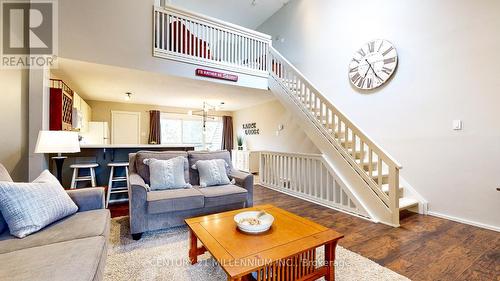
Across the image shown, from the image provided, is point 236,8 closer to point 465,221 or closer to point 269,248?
point 269,248

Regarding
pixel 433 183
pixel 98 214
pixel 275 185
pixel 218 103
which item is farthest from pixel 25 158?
pixel 433 183

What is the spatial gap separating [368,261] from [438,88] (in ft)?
8.93

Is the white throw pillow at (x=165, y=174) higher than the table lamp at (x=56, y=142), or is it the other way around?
the table lamp at (x=56, y=142)

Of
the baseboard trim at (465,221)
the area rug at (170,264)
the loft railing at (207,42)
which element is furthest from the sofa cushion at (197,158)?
the baseboard trim at (465,221)

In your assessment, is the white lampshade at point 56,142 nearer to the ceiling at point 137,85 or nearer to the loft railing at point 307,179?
the ceiling at point 137,85

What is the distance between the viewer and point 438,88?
10.0ft

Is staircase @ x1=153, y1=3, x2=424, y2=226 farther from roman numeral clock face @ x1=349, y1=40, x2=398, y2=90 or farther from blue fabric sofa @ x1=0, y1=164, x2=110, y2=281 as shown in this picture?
blue fabric sofa @ x1=0, y1=164, x2=110, y2=281

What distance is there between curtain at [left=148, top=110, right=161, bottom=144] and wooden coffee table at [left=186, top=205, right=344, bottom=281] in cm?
575

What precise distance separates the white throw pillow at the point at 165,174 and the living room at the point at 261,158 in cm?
2

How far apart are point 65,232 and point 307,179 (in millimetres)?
3373

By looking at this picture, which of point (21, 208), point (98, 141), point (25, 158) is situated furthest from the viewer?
point (98, 141)

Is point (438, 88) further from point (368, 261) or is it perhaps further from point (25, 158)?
point (25, 158)

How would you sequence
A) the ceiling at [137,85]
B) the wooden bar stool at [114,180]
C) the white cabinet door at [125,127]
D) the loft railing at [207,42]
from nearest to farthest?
1. the wooden bar stool at [114,180]
2. the ceiling at [137,85]
3. the loft railing at [207,42]
4. the white cabinet door at [125,127]

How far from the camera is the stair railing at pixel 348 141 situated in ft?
8.89
